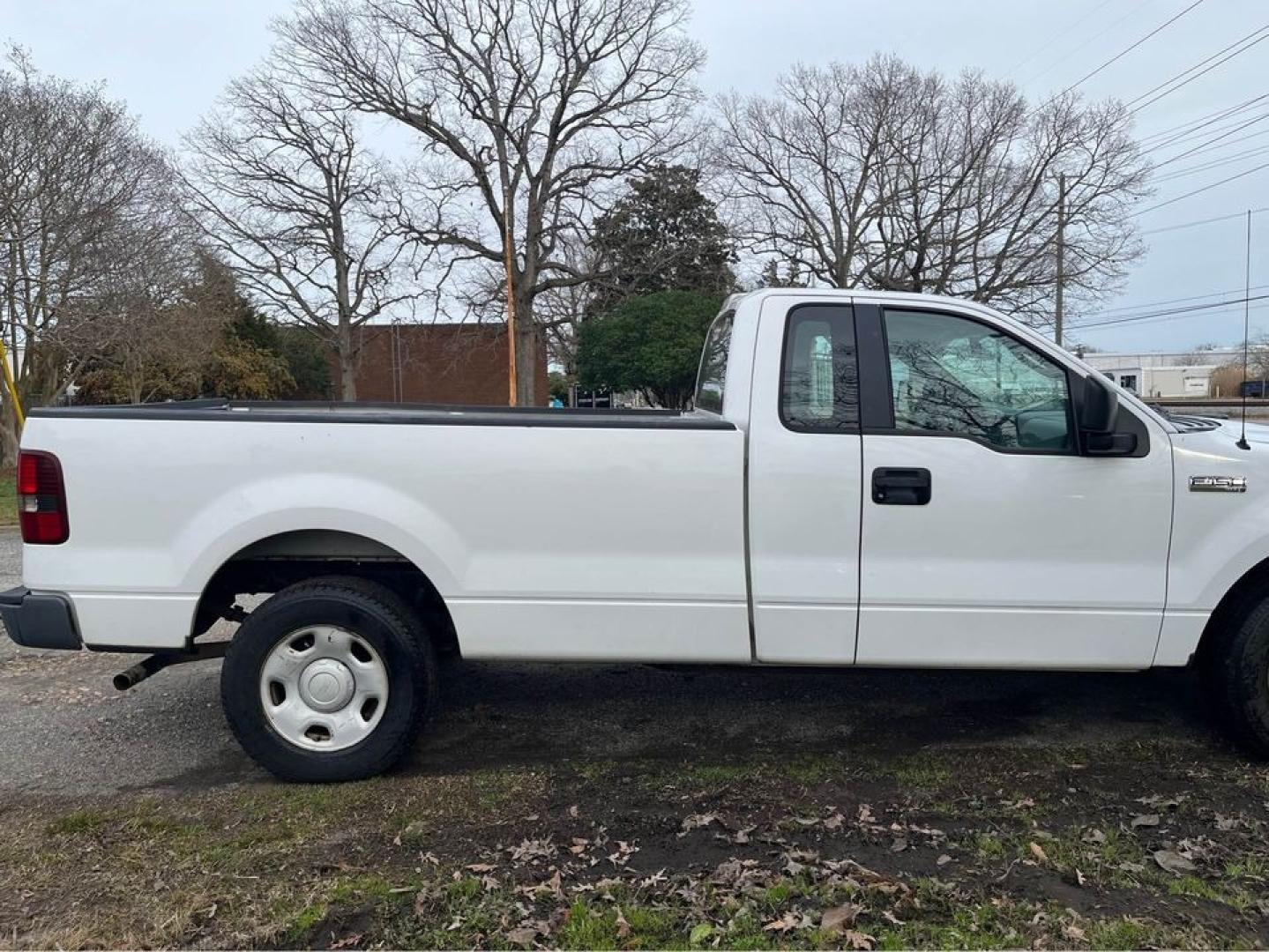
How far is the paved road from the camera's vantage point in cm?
404

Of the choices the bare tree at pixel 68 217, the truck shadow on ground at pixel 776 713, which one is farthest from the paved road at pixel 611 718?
the bare tree at pixel 68 217

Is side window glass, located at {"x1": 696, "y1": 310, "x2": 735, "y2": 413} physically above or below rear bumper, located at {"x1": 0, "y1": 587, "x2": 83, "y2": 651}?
above

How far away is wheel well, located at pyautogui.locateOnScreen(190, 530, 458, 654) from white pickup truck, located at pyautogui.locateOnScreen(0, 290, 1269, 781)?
0.30 ft

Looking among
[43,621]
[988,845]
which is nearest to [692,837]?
[988,845]

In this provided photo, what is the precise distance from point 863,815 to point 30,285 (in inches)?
859

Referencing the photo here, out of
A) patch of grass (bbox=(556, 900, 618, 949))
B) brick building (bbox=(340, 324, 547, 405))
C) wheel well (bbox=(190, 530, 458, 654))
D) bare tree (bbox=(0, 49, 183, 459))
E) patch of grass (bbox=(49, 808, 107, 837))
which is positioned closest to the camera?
patch of grass (bbox=(556, 900, 618, 949))

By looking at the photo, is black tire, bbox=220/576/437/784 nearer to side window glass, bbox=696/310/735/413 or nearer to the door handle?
side window glass, bbox=696/310/735/413

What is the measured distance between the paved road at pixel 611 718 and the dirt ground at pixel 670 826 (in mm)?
20

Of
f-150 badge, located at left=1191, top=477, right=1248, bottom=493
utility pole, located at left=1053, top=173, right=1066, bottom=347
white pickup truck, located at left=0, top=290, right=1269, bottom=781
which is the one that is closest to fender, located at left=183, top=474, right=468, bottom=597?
white pickup truck, located at left=0, top=290, right=1269, bottom=781

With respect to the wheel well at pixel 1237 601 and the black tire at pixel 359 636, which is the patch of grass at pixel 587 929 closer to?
the black tire at pixel 359 636

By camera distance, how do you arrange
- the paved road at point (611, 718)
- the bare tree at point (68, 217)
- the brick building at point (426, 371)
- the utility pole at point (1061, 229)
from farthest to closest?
1. the brick building at point (426, 371)
2. the utility pole at point (1061, 229)
3. the bare tree at point (68, 217)
4. the paved road at point (611, 718)

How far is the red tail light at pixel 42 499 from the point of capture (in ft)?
11.7

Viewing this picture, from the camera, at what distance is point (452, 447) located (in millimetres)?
3617

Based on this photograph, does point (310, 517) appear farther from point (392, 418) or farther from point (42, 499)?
point (42, 499)
